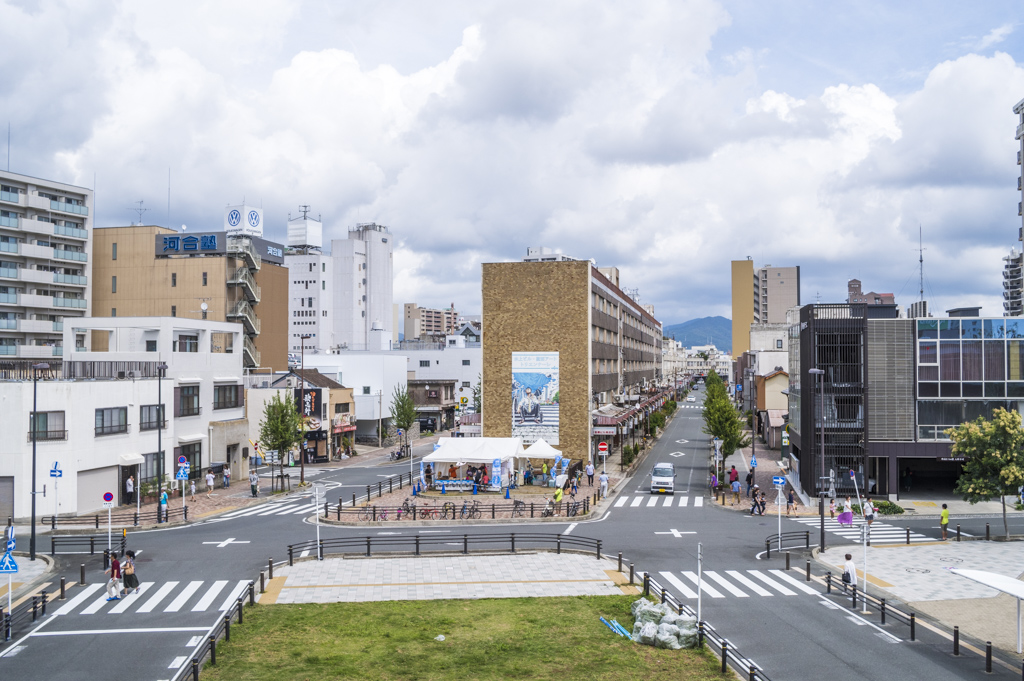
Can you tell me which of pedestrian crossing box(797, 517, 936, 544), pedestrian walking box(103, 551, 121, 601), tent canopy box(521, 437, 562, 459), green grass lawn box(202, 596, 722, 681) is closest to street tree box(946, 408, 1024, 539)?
pedestrian crossing box(797, 517, 936, 544)

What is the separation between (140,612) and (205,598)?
197 cm

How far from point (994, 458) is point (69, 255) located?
74.3m

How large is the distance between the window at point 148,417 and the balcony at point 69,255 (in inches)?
1389

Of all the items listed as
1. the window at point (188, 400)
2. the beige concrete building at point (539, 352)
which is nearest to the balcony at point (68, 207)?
the window at point (188, 400)

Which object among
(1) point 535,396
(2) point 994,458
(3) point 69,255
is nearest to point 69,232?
(3) point 69,255

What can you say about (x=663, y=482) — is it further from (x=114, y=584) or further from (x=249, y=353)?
(x=249, y=353)

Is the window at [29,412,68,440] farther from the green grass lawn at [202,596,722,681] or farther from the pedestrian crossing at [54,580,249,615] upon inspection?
the green grass lawn at [202,596,722,681]

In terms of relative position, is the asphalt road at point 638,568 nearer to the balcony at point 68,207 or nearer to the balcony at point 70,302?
the balcony at point 70,302

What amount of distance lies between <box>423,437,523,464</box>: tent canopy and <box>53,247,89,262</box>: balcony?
147 ft

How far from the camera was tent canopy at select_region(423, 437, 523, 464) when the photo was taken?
47.8 metres

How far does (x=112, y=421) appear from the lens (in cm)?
4291

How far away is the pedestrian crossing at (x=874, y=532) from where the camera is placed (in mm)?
34250

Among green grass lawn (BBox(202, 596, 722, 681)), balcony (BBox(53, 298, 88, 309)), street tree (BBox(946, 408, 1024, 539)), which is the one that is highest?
balcony (BBox(53, 298, 88, 309))

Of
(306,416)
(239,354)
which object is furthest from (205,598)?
(306,416)
